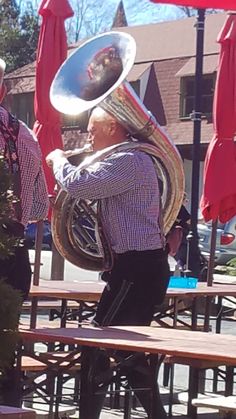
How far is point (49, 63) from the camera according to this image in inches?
344

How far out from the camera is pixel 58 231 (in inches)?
243

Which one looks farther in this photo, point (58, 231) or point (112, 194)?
point (58, 231)

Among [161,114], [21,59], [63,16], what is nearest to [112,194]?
[63,16]

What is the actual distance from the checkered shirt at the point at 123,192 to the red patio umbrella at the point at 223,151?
316 centimetres

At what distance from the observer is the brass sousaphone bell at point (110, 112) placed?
18.8 feet

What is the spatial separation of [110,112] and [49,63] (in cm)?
317

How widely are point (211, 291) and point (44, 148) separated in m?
1.83

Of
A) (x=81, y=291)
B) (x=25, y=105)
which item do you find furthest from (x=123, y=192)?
(x=25, y=105)

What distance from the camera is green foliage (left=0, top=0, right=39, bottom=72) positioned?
4284cm

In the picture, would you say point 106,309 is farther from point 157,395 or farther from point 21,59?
point 21,59

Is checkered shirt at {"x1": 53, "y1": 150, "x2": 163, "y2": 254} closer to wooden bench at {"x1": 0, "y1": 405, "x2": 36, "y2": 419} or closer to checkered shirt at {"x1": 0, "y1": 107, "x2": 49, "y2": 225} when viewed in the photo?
checkered shirt at {"x1": 0, "y1": 107, "x2": 49, "y2": 225}

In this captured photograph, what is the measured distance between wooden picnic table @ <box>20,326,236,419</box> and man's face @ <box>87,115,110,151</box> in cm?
99

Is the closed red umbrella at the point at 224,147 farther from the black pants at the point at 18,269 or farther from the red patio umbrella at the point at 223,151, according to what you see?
the black pants at the point at 18,269

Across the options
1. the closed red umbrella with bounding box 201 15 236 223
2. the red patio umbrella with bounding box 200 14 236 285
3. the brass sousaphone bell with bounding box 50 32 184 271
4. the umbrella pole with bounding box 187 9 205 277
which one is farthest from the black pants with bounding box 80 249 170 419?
the umbrella pole with bounding box 187 9 205 277
